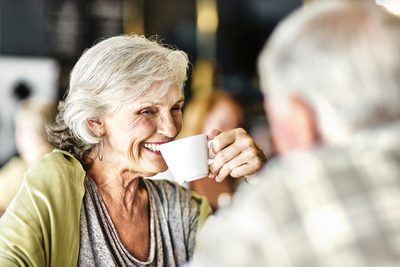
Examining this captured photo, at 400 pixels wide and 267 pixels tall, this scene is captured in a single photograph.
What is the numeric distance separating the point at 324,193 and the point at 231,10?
3.16 meters

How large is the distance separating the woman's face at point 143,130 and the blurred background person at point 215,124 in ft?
3.26

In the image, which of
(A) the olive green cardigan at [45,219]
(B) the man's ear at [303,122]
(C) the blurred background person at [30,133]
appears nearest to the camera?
(B) the man's ear at [303,122]

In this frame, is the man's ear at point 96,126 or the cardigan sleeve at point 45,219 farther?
the man's ear at point 96,126

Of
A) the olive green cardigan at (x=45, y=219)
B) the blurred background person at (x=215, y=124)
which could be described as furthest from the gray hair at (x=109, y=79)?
the blurred background person at (x=215, y=124)

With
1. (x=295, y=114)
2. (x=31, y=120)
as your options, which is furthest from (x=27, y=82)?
(x=295, y=114)

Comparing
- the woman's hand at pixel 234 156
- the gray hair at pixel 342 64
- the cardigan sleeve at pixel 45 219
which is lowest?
the cardigan sleeve at pixel 45 219

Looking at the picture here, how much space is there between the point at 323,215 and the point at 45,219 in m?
0.73

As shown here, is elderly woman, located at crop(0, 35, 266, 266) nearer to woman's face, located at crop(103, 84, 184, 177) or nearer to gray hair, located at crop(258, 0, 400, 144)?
woman's face, located at crop(103, 84, 184, 177)

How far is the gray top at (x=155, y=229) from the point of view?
1.11 metres

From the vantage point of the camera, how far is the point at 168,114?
1199mm

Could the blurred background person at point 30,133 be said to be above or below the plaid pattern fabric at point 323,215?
below

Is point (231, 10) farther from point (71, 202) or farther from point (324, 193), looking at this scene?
point (324, 193)

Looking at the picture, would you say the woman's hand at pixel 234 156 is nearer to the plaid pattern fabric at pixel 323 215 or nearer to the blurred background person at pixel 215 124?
the plaid pattern fabric at pixel 323 215

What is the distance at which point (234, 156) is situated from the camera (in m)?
1.18
